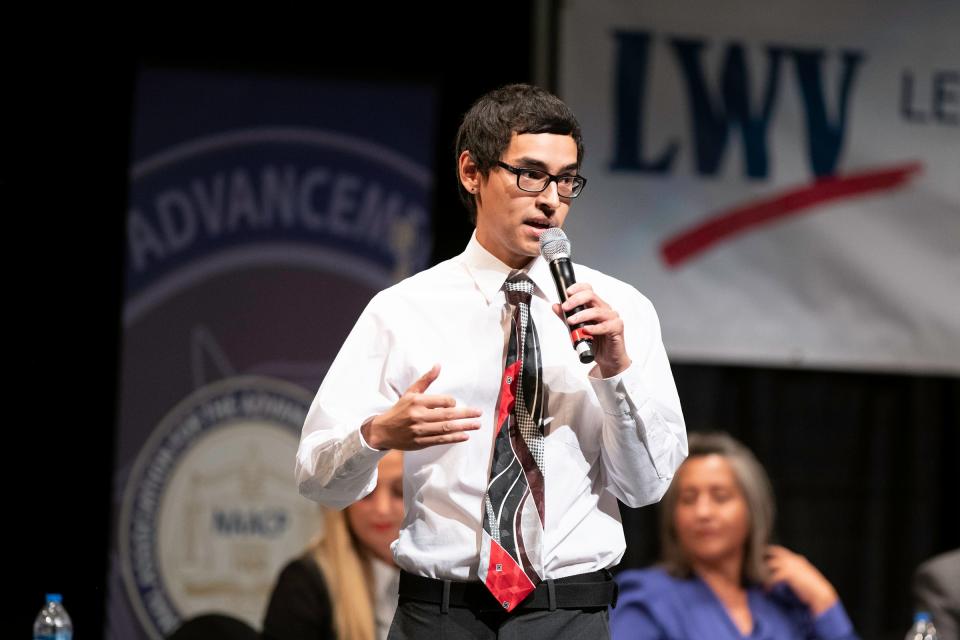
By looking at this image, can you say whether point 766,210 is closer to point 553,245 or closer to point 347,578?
point 347,578

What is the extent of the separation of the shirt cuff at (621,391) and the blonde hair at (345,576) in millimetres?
1559

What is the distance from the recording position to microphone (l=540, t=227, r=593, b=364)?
1.69 m

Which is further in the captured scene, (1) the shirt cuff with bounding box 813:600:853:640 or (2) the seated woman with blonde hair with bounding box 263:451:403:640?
(1) the shirt cuff with bounding box 813:600:853:640

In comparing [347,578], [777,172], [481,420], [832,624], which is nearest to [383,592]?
[347,578]

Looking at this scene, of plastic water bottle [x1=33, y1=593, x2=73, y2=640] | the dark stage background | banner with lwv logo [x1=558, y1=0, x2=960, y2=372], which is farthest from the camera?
banner with lwv logo [x1=558, y1=0, x2=960, y2=372]

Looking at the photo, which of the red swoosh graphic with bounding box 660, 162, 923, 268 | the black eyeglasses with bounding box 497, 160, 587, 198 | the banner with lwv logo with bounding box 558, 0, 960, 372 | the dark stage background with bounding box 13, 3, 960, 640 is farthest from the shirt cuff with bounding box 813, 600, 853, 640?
the black eyeglasses with bounding box 497, 160, 587, 198

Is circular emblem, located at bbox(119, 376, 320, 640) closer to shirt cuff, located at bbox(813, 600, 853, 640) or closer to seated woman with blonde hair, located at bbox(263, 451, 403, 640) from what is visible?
seated woman with blonde hair, located at bbox(263, 451, 403, 640)

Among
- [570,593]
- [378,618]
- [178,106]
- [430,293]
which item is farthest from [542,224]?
[178,106]

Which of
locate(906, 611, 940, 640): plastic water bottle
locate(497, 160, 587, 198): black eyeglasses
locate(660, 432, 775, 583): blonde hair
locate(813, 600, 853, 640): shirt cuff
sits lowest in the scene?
locate(813, 600, 853, 640): shirt cuff

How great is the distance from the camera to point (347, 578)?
10.5ft

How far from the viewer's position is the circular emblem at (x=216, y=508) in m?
3.79

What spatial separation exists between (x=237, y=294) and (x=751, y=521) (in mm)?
1613

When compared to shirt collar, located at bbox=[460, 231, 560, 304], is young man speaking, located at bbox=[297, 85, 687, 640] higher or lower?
lower

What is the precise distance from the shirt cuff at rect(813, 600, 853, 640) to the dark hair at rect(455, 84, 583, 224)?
1757 mm
